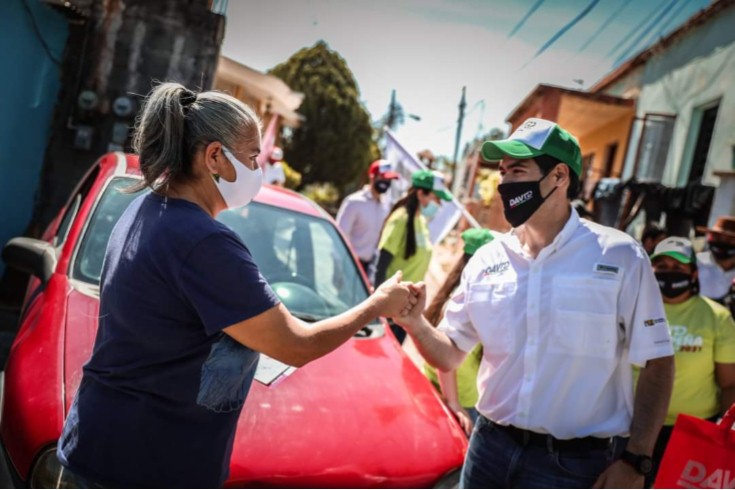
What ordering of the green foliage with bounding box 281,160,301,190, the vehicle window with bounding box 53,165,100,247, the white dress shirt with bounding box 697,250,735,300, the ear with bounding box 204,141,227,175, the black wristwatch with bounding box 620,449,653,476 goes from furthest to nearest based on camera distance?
the green foliage with bounding box 281,160,301,190
the white dress shirt with bounding box 697,250,735,300
the vehicle window with bounding box 53,165,100,247
the black wristwatch with bounding box 620,449,653,476
the ear with bounding box 204,141,227,175

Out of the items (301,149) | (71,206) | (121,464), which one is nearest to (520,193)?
(121,464)

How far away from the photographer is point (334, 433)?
7.09ft

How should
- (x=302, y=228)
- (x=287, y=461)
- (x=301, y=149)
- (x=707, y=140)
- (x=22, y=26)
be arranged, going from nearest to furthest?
(x=287, y=461) → (x=302, y=228) → (x=22, y=26) → (x=707, y=140) → (x=301, y=149)

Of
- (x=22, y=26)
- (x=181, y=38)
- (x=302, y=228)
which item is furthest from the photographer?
(x=181, y=38)

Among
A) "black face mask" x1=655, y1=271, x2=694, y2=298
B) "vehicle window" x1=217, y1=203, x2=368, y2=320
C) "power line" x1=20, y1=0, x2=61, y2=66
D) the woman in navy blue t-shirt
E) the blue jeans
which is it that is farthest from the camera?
"power line" x1=20, y1=0, x2=61, y2=66

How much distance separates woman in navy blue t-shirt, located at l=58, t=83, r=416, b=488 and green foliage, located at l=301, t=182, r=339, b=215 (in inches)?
741

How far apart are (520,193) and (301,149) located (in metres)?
14.1

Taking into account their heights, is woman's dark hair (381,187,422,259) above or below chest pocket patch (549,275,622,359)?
above

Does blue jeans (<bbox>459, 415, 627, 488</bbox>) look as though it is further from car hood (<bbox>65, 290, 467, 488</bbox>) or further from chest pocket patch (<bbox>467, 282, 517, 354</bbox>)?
chest pocket patch (<bbox>467, 282, 517, 354</bbox>)

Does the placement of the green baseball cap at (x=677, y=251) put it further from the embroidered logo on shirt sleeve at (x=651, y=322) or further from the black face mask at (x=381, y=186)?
the black face mask at (x=381, y=186)

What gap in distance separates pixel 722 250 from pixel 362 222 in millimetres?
3109

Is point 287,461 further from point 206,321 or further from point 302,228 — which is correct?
point 302,228

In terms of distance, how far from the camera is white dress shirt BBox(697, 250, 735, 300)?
4637mm

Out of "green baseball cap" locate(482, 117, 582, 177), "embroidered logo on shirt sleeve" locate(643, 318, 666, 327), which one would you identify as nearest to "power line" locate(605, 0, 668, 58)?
"green baseball cap" locate(482, 117, 582, 177)
